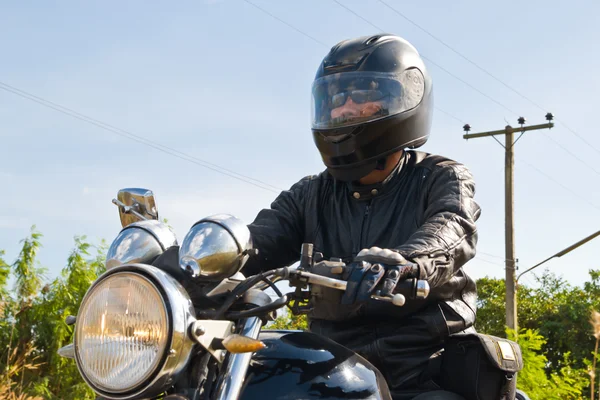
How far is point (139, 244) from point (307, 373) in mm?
570

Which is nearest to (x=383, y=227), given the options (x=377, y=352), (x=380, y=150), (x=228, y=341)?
(x=380, y=150)

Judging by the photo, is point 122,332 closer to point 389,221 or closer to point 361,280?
point 361,280

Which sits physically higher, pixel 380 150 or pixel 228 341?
pixel 380 150

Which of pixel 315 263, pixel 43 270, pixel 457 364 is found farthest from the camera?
pixel 43 270

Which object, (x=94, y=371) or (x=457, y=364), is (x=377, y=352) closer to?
→ (x=457, y=364)

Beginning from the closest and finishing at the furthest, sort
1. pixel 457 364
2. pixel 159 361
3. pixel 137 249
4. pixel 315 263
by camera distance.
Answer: pixel 159 361, pixel 315 263, pixel 137 249, pixel 457 364

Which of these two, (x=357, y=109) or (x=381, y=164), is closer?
(x=357, y=109)

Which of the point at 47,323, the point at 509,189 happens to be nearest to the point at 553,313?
the point at 509,189

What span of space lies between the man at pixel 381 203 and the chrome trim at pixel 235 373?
771 mm

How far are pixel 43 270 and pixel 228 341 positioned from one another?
24.2 feet

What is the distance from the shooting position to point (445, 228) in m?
2.44

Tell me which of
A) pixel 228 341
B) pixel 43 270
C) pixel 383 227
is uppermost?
pixel 383 227

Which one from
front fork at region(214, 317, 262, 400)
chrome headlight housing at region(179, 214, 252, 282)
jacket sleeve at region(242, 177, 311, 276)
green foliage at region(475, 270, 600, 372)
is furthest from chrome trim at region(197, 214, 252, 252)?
green foliage at region(475, 270, 600, 372)

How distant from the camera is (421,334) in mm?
2654
